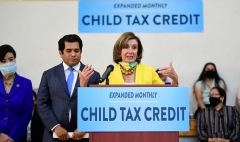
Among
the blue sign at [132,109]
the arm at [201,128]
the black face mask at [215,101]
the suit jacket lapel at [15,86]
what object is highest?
the suit jacket lapel at [15,86]

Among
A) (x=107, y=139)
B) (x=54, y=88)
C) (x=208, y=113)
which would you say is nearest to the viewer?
(x=107, y=139)

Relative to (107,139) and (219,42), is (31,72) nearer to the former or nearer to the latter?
(219,42)

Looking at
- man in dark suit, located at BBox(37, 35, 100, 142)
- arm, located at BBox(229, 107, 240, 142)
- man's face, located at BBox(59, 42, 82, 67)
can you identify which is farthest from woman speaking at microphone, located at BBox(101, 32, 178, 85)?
arm, located at BBox(229, 107, 240, 142)

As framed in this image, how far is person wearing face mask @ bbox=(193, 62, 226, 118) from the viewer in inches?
261

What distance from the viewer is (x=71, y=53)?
313 cm

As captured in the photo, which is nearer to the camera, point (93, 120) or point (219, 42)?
point (93, 120)

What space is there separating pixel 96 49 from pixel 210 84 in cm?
215

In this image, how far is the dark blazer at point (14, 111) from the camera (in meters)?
3.96

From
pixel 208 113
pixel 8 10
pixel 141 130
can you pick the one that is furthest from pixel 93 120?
pixel 8 10

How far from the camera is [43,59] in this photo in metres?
7.00

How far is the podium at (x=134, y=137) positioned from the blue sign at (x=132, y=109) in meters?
0.03

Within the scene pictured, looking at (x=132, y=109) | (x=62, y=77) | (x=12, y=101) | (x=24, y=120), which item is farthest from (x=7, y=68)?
(x=132, y=109)

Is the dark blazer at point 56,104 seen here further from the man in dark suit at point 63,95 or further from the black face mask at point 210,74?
the black face mask at point 210,74

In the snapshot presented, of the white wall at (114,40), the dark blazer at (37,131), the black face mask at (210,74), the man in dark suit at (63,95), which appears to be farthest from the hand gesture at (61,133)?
the black face mask at (210,74)
